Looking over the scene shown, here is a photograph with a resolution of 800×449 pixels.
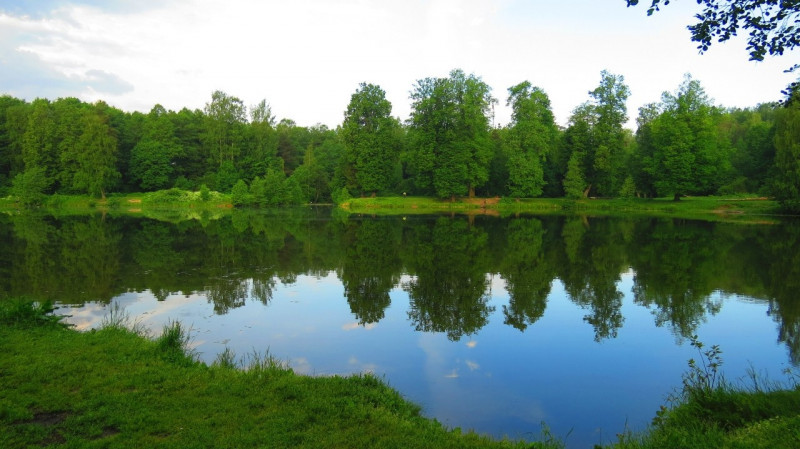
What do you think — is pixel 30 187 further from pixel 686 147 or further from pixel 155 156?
pixel 686 147

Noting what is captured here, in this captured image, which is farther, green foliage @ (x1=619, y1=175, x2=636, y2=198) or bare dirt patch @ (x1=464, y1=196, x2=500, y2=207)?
bare dirt patch @ (x1=464, y1=196, x2=500, y2=207)

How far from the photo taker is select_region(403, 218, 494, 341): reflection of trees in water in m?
11.0

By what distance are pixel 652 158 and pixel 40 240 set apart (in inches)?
2247

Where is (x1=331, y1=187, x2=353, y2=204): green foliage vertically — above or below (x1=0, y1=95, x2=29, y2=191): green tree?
below

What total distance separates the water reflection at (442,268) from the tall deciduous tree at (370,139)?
30362 millimetres

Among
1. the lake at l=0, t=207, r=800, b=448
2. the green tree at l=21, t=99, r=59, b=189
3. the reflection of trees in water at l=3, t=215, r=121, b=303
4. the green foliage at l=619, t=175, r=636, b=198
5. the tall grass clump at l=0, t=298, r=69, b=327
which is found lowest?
the lake at l=0, t=207, r=800, b=448

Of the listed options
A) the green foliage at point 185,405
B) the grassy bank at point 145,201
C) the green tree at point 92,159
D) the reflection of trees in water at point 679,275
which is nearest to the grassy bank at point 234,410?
the green foliage at point 185,405

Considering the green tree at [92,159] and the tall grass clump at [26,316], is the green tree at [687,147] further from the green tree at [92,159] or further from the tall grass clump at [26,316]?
the green tree at [92,159]

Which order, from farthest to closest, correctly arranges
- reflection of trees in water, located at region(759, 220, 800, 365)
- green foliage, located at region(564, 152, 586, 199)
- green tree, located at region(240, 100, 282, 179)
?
green tree, located at region(240, 100, 282, 179), green foliage, located at region(564, 152, 586, 199), reflection of trees in water, located at region(759, 220, 800, 365)

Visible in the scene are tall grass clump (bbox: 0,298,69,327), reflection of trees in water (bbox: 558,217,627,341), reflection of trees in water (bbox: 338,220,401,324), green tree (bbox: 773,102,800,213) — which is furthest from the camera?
green tree (bbox: 773,102,800,213)

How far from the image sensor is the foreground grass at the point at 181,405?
4.93 metres

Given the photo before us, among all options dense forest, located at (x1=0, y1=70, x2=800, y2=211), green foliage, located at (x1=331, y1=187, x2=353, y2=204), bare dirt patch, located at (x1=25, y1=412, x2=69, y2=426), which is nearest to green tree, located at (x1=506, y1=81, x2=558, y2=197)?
dense forest, located at (x1=0, y1=70, x2=800, y2=211)

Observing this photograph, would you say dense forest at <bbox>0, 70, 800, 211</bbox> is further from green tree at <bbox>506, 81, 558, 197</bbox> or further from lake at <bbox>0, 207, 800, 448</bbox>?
lake at <bbox>0, 207, 800, 448</bbox>

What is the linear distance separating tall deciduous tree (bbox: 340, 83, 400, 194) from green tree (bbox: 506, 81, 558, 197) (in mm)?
15048
